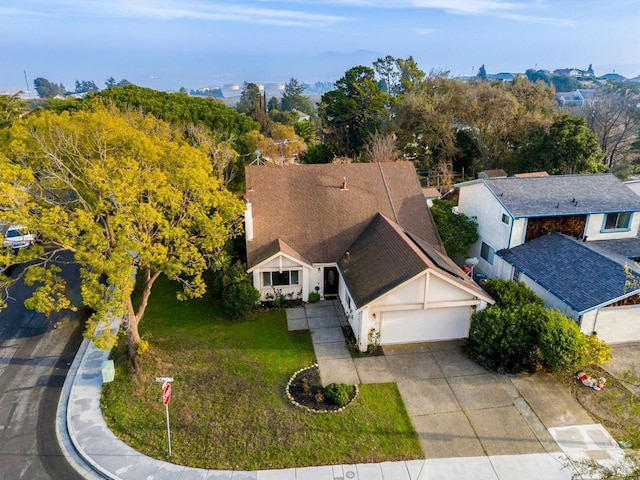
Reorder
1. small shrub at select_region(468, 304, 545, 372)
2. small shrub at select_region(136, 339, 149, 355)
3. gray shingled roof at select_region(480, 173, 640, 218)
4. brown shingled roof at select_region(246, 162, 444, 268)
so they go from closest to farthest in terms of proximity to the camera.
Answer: small shrub at select_region(136, 339, 149, 355) → small shrub at select_region(468, 304, 545, 372) → brown shingled roof at select_region(246, 162, 444, 268) → gray shingled roof at select_region(480, 173, 640, 218)

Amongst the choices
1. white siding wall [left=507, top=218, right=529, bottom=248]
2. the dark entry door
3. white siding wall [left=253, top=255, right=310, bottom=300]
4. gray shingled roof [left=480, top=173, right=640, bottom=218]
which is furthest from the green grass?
gray shingled roof [left=480, top=173, right=640, bottom=218]

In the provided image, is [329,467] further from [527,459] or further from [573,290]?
[573,290]

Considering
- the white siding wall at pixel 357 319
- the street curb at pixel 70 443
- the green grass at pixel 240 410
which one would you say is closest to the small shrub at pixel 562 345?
the green grass at pixel 240 410

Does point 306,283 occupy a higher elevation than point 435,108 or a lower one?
lower

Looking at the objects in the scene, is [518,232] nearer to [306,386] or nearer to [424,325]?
[424,325]

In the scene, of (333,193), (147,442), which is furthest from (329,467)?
(333,193)

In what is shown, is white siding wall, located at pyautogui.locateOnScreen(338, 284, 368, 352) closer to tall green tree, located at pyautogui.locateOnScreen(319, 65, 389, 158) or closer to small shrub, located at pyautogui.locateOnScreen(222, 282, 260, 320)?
small shrub, located at pyautogui.locateOnScreen(222, 282, 260, 320)

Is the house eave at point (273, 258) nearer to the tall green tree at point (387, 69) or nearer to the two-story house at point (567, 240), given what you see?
the two-story house at point (567, 240)
